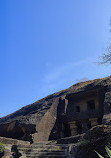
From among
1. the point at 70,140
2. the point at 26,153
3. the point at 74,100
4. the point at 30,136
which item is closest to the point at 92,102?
the point at 74,100

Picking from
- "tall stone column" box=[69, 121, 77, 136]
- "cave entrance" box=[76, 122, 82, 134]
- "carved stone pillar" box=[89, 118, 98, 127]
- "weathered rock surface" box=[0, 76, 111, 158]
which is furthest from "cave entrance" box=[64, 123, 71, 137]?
"carved stone pillar" box=[89, 118, 98, 127]

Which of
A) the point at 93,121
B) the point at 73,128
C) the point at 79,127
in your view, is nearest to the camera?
the point at 93,121

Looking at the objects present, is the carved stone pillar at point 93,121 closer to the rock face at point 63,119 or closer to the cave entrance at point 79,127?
the rock face at point 63,119

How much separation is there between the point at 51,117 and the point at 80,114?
270 centimetres

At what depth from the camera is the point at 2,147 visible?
710cm

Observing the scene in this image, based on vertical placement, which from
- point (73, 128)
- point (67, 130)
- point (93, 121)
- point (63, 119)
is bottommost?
point (67, 130)

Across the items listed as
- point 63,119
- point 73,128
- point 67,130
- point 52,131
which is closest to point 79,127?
point 73,128

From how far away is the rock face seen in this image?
40.8ft

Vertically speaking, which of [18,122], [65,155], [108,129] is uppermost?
[18,122]

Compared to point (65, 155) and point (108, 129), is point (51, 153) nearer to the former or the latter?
point (65, 155)

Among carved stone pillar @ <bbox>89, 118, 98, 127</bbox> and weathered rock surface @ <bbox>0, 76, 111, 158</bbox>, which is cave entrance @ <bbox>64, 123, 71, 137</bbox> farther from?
carved stone pillar @ <bbox>89, 118, 98, 127</bbox>

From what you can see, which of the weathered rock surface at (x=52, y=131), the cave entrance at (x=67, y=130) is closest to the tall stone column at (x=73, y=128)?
the cave entrance at (x=67, y=130)

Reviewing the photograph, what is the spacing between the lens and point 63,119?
14.2 metres

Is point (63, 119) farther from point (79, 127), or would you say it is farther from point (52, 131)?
point (79, 127)
